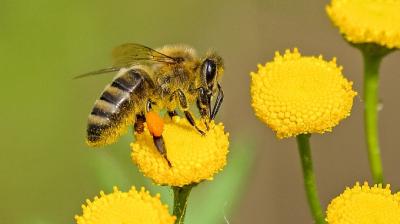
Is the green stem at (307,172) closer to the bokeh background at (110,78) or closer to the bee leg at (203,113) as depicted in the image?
the bee leg at (203,113)

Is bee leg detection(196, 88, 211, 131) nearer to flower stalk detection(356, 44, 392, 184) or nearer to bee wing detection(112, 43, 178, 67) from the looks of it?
bee wing detection(112, 43, 178, 67)

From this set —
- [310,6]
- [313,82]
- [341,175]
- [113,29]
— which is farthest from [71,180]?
[313,82]

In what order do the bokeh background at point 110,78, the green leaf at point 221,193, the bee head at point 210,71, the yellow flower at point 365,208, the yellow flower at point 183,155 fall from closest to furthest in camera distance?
1. the yellow flower at point 365,208
2. the yellow flower at point 183,155
3. the bee head at point 210,71
4. the green leaf at point 221,193
5. the bokeh background at point 110,78

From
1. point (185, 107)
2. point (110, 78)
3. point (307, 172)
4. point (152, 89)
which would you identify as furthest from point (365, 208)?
point (110, 78)

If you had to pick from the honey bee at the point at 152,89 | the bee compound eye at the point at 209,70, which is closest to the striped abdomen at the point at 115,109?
the honey bee at the point at 152,89

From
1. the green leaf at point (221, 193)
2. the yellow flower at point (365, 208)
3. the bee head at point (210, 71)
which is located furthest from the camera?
the green leaf at point (221, 193)

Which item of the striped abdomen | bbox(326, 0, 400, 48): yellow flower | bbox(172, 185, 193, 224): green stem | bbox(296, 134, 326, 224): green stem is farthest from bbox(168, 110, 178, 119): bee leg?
bbox(326, 0, 400, 48): yellow flower
